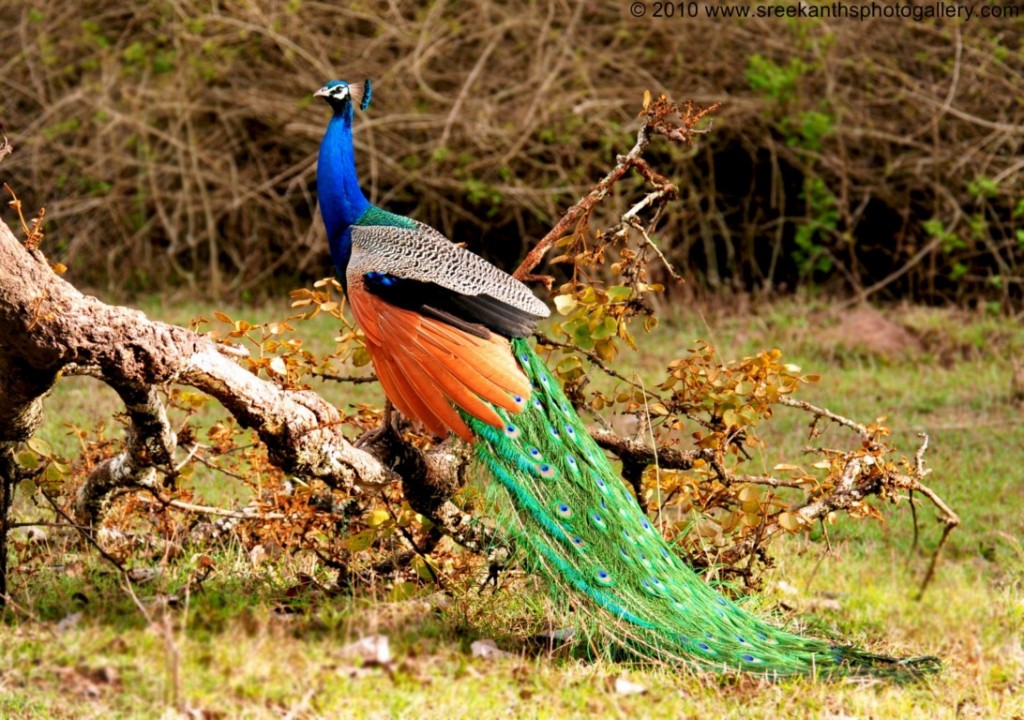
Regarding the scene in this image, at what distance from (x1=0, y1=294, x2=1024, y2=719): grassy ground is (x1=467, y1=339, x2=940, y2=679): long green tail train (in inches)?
2.7

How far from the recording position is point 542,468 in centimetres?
356

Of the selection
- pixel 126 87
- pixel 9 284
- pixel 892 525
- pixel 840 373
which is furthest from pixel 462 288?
pixel 126 87

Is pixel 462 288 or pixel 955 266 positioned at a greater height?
pixel 462 288

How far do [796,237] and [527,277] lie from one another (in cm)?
540

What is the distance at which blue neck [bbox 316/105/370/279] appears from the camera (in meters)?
4.15

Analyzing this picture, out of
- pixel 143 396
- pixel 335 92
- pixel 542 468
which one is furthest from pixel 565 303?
pixel 143 396

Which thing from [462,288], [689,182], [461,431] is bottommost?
[689,182]

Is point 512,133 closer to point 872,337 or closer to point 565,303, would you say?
point 872,337

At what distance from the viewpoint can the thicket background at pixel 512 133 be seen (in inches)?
342

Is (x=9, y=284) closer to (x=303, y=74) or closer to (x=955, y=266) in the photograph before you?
(x=303, y=74)

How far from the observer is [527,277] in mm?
4031

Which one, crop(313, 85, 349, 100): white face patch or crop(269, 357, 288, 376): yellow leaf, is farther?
crop(313, 85, 349, 100): white face patch

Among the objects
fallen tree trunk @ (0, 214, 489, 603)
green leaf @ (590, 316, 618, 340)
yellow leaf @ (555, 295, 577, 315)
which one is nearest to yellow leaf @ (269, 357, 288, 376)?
fallen tree trunk @ (0, 214, 489, 603)

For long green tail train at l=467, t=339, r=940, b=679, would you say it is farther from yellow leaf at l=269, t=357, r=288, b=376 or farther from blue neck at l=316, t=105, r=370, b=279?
blue neck at l=316, t=105, r=370, b=279
